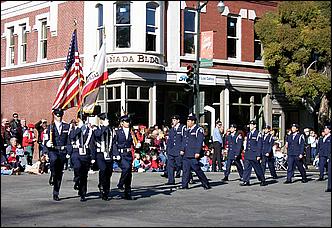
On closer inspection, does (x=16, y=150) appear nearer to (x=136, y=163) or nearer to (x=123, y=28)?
(x=136, y=163)

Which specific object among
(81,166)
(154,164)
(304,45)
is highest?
(304,45)

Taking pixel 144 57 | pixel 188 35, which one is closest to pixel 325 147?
pixel 188 35

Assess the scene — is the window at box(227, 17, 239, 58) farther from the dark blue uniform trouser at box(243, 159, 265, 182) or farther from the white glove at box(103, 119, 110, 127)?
the white glove at box(103, 119, 110, 127)

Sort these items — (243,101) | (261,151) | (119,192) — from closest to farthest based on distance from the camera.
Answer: (119,192), (261,151), (243,101)

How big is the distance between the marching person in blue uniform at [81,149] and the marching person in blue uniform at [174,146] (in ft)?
13.4

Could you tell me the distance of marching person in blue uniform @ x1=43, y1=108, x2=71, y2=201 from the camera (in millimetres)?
13266

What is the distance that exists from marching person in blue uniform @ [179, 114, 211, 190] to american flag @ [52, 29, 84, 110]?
9.55 feet

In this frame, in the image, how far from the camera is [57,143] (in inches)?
525

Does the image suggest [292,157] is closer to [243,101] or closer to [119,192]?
[119,192]

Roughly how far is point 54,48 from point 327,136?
851cm

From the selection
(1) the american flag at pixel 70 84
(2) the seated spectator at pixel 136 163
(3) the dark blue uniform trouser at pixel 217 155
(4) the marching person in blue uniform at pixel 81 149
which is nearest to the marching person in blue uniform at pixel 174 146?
(1) the american flag at pixel 70 84

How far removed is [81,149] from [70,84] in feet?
9.22

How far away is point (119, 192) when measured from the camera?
1558cm

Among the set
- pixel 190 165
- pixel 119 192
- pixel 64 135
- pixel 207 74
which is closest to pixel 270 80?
pixel 207 74
